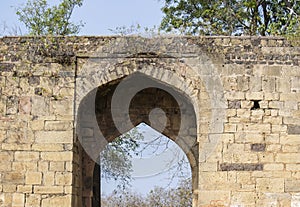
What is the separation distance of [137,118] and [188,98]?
5.36 feet

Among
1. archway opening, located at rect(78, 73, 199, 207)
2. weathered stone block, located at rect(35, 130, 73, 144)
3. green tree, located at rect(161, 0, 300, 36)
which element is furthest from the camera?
green tree, located at rect(161, 0, 300, 36)

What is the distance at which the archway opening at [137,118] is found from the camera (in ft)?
29.4

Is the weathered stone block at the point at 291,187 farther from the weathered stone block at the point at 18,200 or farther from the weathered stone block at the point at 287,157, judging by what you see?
the weathered stone block at the point at 18,200

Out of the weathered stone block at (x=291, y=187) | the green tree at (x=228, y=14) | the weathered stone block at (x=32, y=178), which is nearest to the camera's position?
the weathered stone block at (x=291, y=187)

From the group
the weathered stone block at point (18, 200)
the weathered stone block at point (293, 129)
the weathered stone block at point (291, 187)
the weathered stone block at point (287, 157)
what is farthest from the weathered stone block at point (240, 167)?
the weathered stone block at point (18, 200)

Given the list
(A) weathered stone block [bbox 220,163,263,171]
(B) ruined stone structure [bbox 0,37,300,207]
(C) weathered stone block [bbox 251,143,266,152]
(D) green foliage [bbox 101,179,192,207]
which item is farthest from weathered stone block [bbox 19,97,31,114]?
(D) green foliage [bbox 101,179,192,207]

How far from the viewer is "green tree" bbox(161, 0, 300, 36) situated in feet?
39.4

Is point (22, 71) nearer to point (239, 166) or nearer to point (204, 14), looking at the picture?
point (239, 166)

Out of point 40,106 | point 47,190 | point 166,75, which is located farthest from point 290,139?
point 40,106

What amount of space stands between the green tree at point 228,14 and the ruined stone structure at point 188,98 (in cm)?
374

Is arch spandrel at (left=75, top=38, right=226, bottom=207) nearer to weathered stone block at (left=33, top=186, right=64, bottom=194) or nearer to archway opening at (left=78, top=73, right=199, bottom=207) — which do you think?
weathered stone block at (left=33, top=186, right=64, bottom=194)

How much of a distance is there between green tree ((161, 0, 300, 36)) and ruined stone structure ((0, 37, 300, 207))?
3.74 m

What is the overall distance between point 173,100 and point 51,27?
2274 millimetres

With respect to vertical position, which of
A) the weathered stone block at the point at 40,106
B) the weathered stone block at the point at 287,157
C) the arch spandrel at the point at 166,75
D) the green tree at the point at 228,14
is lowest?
the weathered stone block at the point at 287,157
